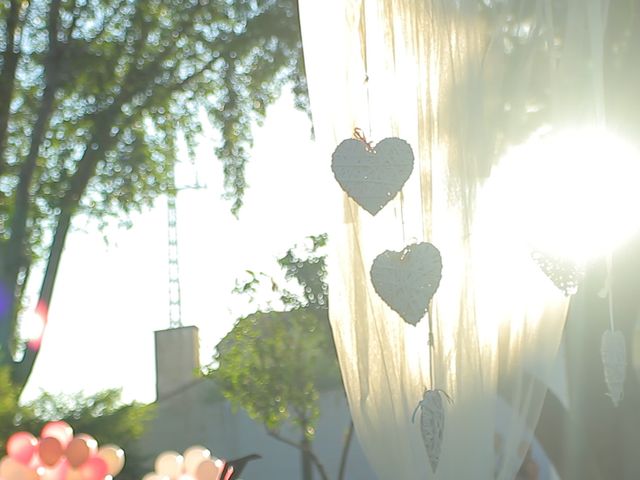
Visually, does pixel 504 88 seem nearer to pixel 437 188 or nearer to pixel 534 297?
pixel 437 188

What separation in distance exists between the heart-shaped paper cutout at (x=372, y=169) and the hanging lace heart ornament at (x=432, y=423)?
473 millimetres

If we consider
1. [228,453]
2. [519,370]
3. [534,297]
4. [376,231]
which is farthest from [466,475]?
[228,453]

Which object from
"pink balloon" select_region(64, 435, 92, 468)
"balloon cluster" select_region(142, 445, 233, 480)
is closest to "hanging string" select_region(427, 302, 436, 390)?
"balloon cluster" select_region(142, 445, 233, 480)

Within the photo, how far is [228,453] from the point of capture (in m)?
10.9

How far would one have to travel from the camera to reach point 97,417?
6.52 metres

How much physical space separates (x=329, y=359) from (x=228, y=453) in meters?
2.16

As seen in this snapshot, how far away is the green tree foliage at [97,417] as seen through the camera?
6.08m

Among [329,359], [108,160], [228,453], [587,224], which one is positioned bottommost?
[228,453]

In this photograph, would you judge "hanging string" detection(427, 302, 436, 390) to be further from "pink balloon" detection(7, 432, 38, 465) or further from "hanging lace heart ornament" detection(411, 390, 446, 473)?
"pink balloon" detection(7, 432, 38, 465)

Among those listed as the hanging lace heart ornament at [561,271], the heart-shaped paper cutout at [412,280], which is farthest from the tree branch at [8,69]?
the hanging lace heart ornament at [561,271]

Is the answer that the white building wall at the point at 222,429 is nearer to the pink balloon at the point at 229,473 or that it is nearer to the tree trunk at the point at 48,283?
the tree trunk at the point at 48,283

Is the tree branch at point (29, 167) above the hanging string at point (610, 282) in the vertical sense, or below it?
above

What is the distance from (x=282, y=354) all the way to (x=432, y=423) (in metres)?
6.39

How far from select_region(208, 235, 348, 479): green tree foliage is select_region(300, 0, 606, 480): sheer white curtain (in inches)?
233
